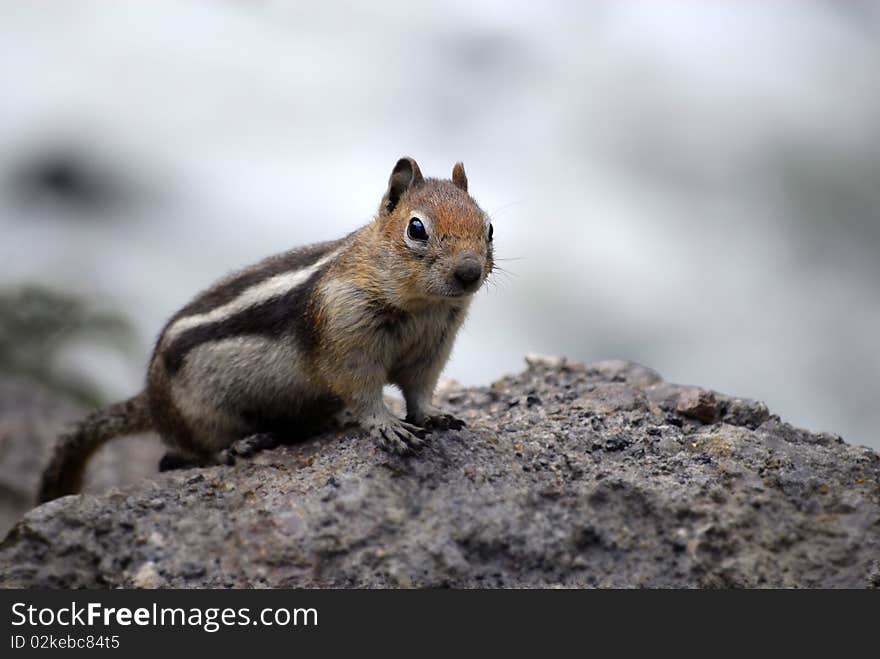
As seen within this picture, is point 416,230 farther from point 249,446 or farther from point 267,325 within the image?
point 249,446

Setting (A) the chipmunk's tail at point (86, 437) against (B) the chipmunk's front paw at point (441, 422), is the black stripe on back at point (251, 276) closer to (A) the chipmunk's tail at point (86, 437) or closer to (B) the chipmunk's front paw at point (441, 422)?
(A) the chipmunk's tail at point (86, 437)

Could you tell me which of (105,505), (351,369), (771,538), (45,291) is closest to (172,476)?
(105,505)

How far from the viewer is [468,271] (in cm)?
397

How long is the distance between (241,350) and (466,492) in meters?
1.43

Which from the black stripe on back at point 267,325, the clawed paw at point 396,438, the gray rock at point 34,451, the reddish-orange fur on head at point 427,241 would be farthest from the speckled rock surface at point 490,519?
the gray rock at point 34,451

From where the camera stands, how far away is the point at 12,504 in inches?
282

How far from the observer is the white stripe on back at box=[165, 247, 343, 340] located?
4.82m

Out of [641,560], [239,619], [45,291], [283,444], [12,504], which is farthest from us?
[45,291]

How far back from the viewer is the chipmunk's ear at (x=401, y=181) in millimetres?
4523

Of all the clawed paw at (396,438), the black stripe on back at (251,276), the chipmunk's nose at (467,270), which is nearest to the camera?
the chipmunk's nose at (467,270)

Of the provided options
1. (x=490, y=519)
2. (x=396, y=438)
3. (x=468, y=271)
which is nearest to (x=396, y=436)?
(x=396, y=438)

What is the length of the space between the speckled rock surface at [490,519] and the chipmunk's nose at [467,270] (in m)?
0.70

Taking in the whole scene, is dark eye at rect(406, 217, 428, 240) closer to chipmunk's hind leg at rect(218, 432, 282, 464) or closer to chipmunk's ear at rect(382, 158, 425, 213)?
chipmunk's ear at rect(382, 158, 425, 213)

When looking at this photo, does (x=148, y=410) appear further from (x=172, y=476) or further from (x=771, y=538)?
(x=771, y=538)
